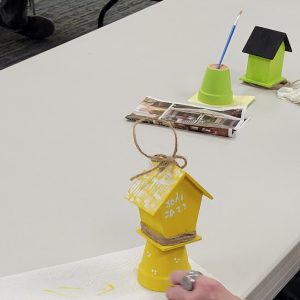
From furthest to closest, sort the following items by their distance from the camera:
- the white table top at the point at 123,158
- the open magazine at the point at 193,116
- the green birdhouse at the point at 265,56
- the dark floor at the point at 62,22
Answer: the dark floor at the point at 62,22
the green birdhouse at the point at 265,56
the open magazine at the point at 193,116
the white table top at the point at 123,158

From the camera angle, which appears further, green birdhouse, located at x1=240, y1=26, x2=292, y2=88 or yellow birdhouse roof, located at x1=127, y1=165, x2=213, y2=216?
green birdhouse, located at x1=240, y1=26, x2=292, y2=88

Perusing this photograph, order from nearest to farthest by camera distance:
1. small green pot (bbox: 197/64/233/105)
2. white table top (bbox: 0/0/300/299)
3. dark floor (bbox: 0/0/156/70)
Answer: white table top (bbox: 0/0/300/299) < small green pot (bbox: 197/64/233/105) < dark floor (bbox: 0/0/156/70)

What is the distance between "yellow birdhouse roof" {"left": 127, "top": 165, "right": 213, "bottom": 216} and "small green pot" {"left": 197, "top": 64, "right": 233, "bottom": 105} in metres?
0.61

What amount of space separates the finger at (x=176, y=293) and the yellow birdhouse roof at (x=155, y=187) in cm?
10

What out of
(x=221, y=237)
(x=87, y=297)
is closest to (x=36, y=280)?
(x=87, y=297)

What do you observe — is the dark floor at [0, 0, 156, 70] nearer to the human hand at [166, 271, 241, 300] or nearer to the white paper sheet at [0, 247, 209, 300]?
the white paper sheet at [0, 247, 209, 300]

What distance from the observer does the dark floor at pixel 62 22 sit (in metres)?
3.66

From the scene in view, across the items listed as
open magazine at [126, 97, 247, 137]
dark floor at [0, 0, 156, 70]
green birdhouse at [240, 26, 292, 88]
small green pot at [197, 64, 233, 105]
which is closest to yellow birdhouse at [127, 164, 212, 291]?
open magazine at [126, 97, 247, 137]

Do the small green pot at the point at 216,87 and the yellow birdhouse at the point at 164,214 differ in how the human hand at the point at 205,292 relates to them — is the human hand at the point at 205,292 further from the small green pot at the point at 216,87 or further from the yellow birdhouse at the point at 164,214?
the small green pot at the point at 216,87

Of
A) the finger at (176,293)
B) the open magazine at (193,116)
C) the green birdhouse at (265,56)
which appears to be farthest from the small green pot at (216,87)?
the finger at (176,293)

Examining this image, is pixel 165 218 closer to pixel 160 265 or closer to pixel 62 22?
pixel 160 265

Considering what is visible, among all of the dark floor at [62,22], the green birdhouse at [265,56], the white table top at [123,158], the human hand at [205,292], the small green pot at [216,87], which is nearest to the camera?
the human hand at [205,292]

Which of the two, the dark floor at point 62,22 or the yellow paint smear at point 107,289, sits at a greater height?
the yellow paint smear at point 107,289

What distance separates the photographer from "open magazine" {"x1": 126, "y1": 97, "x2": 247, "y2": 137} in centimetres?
130
